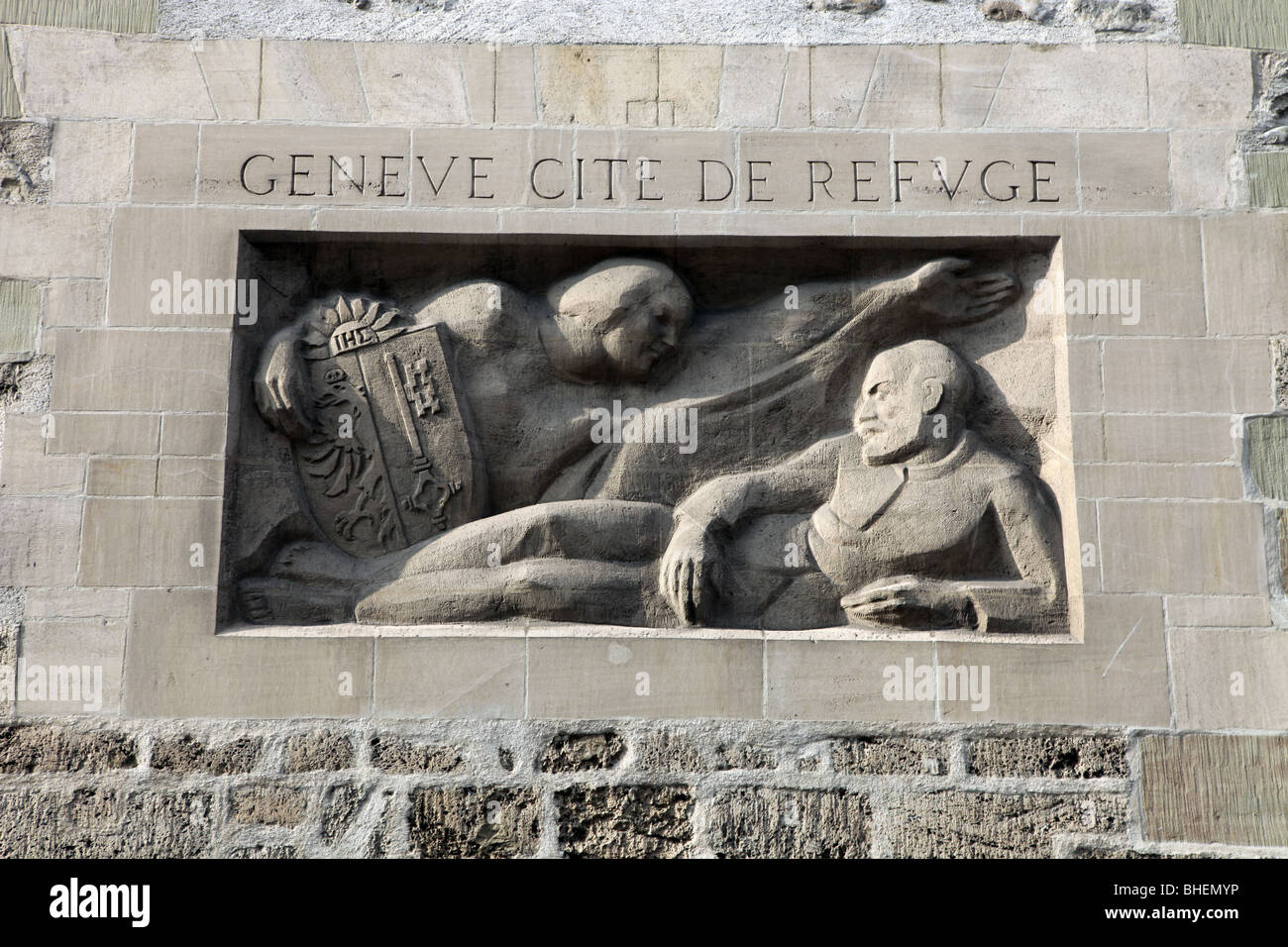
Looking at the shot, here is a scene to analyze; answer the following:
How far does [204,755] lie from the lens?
451 cm

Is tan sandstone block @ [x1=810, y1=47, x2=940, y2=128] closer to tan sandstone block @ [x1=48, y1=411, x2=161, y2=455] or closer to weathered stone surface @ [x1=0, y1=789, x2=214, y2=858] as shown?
tan sandstone block @ [x1=48, y1=411, x2=161, y2=455]

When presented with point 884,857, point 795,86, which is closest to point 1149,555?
point 884,857

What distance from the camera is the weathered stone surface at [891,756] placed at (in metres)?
4.52

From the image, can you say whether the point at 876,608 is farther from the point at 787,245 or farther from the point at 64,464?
the point at 64,464

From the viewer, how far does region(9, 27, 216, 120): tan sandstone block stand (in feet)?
16.8

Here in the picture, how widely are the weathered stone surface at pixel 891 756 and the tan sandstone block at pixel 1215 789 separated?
649 mm

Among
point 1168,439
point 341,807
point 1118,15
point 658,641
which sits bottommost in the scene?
point 341,807

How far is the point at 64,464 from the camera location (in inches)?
Result: 187

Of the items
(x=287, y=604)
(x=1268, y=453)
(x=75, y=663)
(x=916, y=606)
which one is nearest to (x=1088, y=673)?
(x=916, y=606)

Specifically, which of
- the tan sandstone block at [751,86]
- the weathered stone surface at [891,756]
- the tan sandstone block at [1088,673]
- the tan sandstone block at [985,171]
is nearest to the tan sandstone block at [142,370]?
the tan sandstone block at [751,86]

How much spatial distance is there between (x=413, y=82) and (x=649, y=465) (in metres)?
1.62

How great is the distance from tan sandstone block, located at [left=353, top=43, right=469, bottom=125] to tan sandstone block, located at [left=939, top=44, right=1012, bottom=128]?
167cm

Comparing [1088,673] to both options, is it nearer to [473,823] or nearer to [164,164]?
[473,823]
